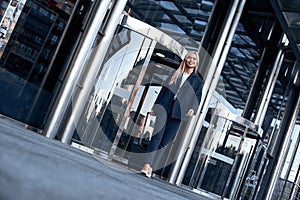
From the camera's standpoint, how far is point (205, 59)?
8.51m

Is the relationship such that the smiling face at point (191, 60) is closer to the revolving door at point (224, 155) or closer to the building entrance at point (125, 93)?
the building entrance at point (125, 93)

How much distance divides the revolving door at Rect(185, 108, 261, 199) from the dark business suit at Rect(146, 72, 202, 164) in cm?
406

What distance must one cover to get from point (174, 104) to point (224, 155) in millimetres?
5068

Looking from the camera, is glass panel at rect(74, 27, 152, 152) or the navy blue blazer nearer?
the navy blue blazer

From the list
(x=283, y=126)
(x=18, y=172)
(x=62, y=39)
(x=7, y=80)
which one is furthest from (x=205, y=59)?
(x=18, y=172)

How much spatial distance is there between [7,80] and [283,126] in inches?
416

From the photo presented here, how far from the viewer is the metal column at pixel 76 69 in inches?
195

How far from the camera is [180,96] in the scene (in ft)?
15.8

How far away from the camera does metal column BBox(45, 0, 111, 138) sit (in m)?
4.96

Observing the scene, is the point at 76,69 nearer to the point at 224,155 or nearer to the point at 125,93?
the point at 125,93

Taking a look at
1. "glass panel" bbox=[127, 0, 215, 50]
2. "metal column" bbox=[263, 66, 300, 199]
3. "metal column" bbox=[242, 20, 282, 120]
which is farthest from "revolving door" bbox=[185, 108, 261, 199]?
"metal column" bbox=[263, 66, 300, 199]

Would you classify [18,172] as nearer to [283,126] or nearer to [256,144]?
[256,144]

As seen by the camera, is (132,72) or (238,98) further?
(238,98)

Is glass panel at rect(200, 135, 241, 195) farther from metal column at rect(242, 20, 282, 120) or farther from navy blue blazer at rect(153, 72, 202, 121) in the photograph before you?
navy blue blazer at rect(153, 72, 202, 121)
